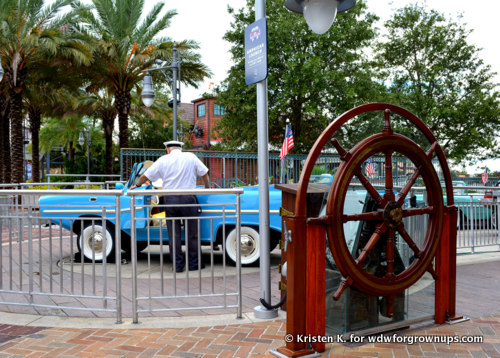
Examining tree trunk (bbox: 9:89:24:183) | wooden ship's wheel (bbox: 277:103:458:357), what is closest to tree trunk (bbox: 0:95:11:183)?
tree trunk (bbox: 9:89:24:183)

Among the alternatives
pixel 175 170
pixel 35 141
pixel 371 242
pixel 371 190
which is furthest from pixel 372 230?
pixel 35 141

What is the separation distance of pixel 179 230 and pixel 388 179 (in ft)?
7.23

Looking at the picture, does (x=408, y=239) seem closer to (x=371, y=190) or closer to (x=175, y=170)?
(x=371, y=190)

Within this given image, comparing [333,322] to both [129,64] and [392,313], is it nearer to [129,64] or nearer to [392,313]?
[392,313]

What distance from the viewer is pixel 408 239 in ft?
12.6

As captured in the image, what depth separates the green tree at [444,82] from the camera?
30344 millimetres

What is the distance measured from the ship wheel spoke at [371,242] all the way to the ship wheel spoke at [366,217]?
2.6 inches

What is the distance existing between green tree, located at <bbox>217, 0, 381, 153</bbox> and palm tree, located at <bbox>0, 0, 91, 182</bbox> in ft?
29.7

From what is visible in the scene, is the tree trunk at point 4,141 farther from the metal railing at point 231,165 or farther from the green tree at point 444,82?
the green tree at point 444,82

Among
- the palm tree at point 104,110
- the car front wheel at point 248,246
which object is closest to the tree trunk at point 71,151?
the palm tree at point 104,110

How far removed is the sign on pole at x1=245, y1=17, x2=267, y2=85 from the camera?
163 inches

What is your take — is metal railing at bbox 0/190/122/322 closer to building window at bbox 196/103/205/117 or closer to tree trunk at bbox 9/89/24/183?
tree trunk at bbox 9/89/24/183

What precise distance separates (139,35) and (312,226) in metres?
18.8

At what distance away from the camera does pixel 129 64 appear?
2011 cm
